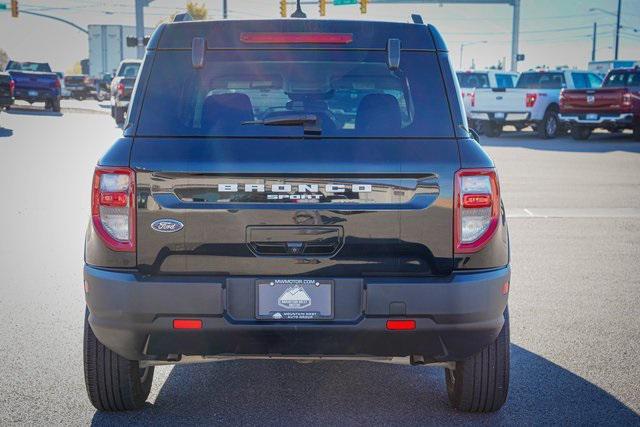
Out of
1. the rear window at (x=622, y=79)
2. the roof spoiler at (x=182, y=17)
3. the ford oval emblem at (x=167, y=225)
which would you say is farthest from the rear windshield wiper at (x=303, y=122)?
Result: the rear window at (x=622, y=79)

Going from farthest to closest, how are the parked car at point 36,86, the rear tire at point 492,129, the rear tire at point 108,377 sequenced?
1. the parked car at point 36,86
2. the rear tire at point 492,129
3. the rear tire at point 108,377

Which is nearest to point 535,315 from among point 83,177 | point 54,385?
point 54,385

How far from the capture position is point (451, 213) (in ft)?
12.2

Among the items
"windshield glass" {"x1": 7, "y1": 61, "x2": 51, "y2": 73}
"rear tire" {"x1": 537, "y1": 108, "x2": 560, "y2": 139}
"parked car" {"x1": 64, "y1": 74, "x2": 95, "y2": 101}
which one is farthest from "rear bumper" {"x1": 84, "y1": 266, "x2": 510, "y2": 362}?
"parked car" {"x1": 64, "y1": 74, "x2": 95, "y2": 101}

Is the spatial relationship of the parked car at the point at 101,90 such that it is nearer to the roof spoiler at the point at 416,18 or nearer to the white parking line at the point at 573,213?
the white parking line at the point at 573,213

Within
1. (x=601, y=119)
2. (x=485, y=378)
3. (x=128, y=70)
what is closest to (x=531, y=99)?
(x=601, y=119)

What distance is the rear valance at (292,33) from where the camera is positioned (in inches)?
157

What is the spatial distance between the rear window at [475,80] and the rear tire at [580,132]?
396 cm

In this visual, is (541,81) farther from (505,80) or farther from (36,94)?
(36,94)

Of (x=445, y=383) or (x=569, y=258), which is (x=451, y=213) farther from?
(x=569, y=258)

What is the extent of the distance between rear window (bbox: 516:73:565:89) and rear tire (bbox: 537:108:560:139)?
32.7 inches

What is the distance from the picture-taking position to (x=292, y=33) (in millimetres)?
3980

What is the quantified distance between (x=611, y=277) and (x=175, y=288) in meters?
5.19

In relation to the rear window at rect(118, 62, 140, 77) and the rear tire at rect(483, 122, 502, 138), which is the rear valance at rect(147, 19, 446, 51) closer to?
the rear tire at rect(483, 122, 502, 138)
